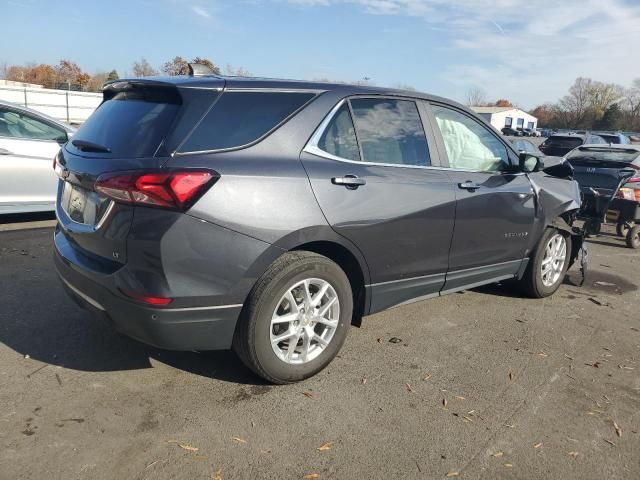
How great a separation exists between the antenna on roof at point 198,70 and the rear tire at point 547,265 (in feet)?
11.1

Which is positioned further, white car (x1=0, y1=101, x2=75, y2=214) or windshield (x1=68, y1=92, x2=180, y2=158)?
white car (x1=0, y1=101, x2=75, y2=214)

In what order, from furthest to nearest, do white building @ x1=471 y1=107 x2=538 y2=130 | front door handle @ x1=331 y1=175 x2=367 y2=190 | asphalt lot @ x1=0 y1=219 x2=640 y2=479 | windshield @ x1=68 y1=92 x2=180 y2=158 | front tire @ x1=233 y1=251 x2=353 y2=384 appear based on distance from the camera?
white building @ x1=471 y1=107 x2=538 y2=130
front door handle @ x1=331 y1=175 x2=367 y2=190
front tire @ x1=233 y1=251 x2=353 y2=384
windshield @ x1=68 y1=92 x2=180 y2=158
asphalt lot @ x1=0 y1=219 x2=640 y2=479

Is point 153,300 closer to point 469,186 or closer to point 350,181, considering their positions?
point 350,181

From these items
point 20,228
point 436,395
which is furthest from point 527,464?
point 20,228

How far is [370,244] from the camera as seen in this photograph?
3.54m

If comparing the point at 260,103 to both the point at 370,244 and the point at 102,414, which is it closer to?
the point at 370,244

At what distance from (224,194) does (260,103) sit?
0.66m

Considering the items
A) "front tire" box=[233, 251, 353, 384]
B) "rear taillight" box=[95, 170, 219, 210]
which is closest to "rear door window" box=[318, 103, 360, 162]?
"front tire" box=[233, 251, 353, 384]

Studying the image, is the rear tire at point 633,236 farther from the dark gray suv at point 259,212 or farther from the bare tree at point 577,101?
the bare tree at point 577,101

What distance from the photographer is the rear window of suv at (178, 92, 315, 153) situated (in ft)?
9.56

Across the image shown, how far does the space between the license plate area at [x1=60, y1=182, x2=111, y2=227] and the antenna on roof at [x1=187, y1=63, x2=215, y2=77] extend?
1056 millimetres

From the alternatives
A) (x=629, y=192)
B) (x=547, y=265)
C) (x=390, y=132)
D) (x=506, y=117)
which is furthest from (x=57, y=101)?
(x=506, y=117)

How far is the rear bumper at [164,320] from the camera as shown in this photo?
281 centimetres

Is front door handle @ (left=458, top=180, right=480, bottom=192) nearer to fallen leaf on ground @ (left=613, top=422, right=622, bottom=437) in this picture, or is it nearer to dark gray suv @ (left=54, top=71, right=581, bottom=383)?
dark gray suv @ (left=54, top=71, right=581, bottom=383)
